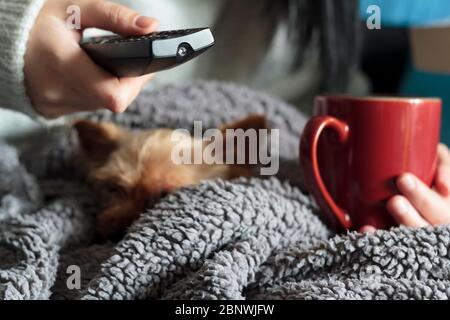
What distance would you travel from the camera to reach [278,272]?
0.62m

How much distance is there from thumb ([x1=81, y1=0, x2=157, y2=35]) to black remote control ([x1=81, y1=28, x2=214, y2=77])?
0.02 m

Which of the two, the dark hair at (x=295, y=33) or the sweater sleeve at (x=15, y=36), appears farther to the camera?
the dark hair at (x=295, y=33)

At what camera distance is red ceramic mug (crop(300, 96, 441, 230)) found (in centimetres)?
69

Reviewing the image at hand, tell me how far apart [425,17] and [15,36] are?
732 millimetres

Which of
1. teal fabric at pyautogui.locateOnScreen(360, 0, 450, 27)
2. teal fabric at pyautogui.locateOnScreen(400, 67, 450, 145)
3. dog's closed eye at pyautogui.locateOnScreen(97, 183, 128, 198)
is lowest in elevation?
dog's closed eye at pyautogui.locateOnScreen(97, 183, 128, 198)

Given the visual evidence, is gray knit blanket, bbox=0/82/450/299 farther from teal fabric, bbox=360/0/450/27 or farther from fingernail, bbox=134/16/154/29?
teal fabric, bbox=360/0/450/27

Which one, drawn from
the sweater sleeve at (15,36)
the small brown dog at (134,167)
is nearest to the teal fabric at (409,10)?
the small brown dog at (134,167)

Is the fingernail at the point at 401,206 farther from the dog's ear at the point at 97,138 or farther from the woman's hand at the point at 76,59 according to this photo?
the dog's ear at the point at 97,138

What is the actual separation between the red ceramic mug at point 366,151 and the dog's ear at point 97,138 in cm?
41

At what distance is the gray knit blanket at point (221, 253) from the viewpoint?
575 mm

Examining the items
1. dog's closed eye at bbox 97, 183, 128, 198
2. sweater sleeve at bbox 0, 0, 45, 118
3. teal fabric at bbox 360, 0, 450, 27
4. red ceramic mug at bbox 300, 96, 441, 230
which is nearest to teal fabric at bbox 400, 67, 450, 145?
teal fabric at bbox 360, 0, 450, 27
